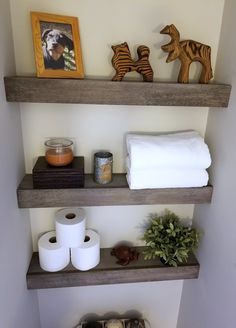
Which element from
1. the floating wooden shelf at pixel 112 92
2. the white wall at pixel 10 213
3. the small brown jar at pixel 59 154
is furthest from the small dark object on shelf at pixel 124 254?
the floating wooden shelf at pixel 112 92

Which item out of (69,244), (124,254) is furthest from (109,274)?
(69,244)

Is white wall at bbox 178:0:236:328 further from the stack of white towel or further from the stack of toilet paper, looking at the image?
the stack of toilet paper

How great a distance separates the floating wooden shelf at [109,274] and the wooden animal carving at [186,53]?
35.0 inches

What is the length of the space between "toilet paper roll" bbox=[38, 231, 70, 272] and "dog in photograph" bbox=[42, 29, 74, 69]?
0.79 m

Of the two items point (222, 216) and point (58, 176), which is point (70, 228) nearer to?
point (58, 176)

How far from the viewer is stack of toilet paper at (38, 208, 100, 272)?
3.78 ft

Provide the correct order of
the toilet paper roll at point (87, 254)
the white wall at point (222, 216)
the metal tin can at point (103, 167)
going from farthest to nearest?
the toilet paper roll at point (87, 254)
the metal tin can at point (103, 167)
the white wall at point (222, 216)

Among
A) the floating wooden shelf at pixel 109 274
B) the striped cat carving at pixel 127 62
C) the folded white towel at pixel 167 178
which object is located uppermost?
the striped cat carving at pixel 127 62

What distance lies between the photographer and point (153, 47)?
107cm

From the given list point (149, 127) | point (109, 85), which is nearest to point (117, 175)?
point (149, 127)

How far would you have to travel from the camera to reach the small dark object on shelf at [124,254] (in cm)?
130

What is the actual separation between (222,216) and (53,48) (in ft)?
3.10

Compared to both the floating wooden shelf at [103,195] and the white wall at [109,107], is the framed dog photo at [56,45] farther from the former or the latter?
the floating wooden shelf at [103,195]

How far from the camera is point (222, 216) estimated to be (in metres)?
1.07
